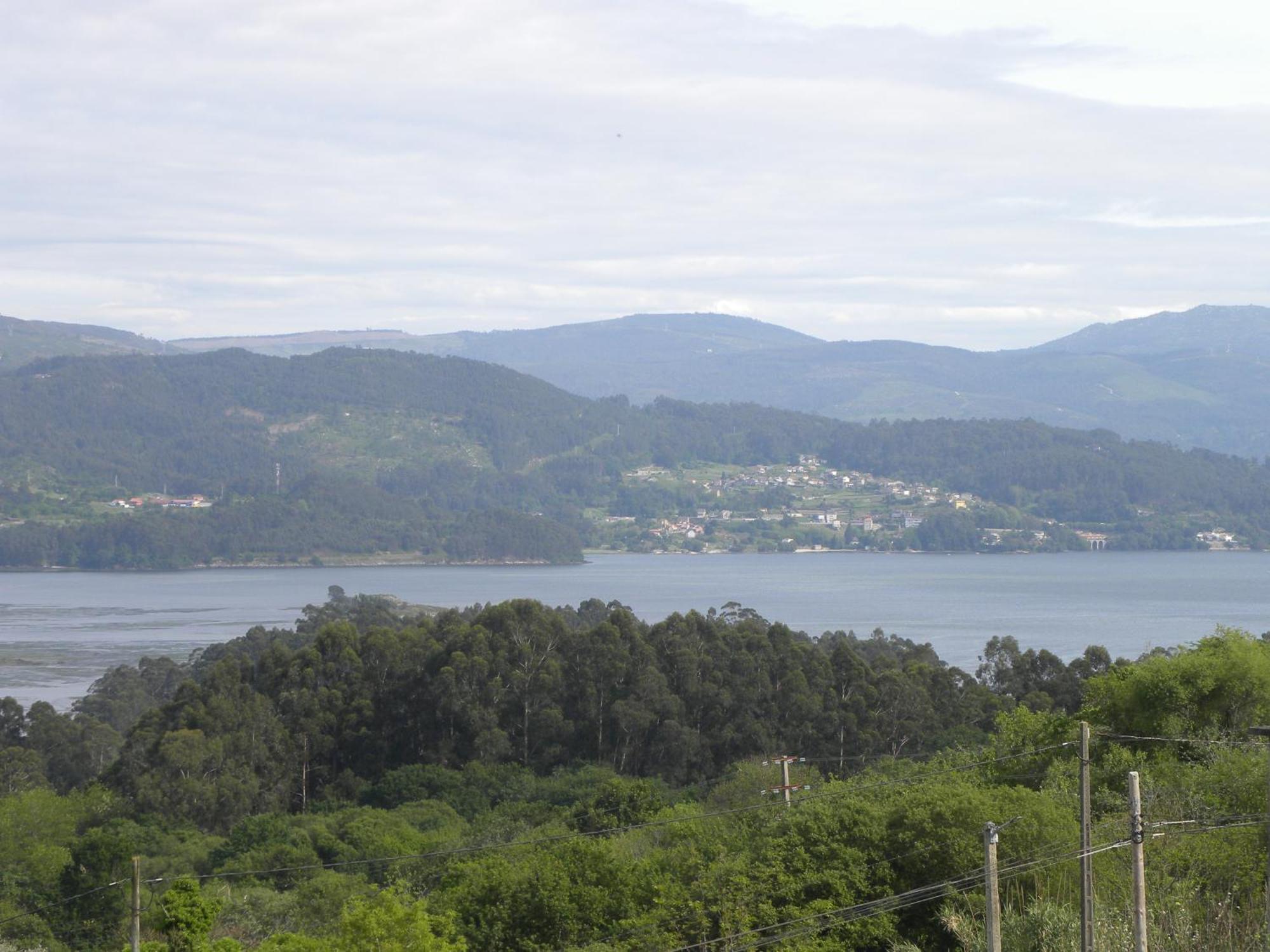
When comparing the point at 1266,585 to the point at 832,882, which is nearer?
the point at 832,882

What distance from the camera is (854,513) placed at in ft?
625

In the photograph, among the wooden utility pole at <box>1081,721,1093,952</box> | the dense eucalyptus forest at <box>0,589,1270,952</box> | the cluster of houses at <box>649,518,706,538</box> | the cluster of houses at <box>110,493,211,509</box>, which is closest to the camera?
the wooden utility pole at <box>1081,721,1093,952</box>

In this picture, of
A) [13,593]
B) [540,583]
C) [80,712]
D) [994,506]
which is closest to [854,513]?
[994,506]

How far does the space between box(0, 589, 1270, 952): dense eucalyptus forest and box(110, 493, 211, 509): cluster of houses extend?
124 m

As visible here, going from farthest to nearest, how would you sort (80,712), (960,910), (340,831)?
1. (80,712)
2. (340,831)
3. (960,910)

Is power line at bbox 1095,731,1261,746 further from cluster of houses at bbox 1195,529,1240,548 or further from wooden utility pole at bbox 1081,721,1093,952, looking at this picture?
cluster of houses at bbox 1195,529,1240,548

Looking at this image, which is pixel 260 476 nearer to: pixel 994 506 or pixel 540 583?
pixel 540 583

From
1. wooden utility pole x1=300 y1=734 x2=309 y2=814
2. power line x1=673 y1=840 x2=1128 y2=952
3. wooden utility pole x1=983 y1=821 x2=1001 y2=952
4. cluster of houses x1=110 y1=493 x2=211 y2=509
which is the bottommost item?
wooden utility pole x1=300 y1=734 x2=309 y2=814

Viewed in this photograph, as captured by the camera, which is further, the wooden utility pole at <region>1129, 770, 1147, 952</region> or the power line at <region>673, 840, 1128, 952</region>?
the power line at <region>673, 840, 1128, 952</region>

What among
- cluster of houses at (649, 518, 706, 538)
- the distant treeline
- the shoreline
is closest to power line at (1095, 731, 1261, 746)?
the distant treeline

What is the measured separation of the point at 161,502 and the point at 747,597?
325ft

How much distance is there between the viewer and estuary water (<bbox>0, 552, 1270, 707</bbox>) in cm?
8125

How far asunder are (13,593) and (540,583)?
4503 centimetres

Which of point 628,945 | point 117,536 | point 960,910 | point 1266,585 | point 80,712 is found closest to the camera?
point 960,910
